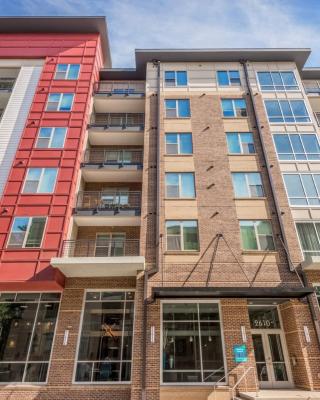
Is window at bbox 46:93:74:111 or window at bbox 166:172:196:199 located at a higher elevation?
window at bbox 46:93:74:111

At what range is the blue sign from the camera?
41.2ft

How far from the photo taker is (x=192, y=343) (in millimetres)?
13484

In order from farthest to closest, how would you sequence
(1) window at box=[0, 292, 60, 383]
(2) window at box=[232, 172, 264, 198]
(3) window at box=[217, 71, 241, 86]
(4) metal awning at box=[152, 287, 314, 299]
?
(3) window at box=[217, 71, 241, 86] → (2) window at box=[232, 172, 264, 198] → (1) window at box=[0, 292, 60, 383] → (4) metal awning at box=[152, 287, 314, 299]

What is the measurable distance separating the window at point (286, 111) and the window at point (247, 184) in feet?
17.0

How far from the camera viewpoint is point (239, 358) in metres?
12.6

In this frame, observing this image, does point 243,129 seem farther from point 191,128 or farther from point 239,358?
point 239,358

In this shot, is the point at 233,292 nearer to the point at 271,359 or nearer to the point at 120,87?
the point at 271,359

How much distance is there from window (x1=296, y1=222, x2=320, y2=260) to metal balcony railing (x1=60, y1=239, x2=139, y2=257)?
9.39 metres

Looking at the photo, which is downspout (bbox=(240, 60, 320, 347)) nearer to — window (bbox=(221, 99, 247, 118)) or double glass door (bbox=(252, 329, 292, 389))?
window (bbox=(221, 99, 247, 118))

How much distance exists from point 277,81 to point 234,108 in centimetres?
470

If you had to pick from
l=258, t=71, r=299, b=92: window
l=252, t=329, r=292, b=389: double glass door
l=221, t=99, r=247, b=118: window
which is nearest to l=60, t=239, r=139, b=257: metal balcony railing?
l=252, t=329, r=292, b=389: double glass door

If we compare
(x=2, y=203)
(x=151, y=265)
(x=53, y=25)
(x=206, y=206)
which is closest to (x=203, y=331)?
(x=151, y=265)

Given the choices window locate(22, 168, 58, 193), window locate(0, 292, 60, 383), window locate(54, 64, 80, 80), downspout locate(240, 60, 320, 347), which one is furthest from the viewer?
window locate(54, 64, 80, 80)

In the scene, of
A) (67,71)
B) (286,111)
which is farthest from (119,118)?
(286,111)
